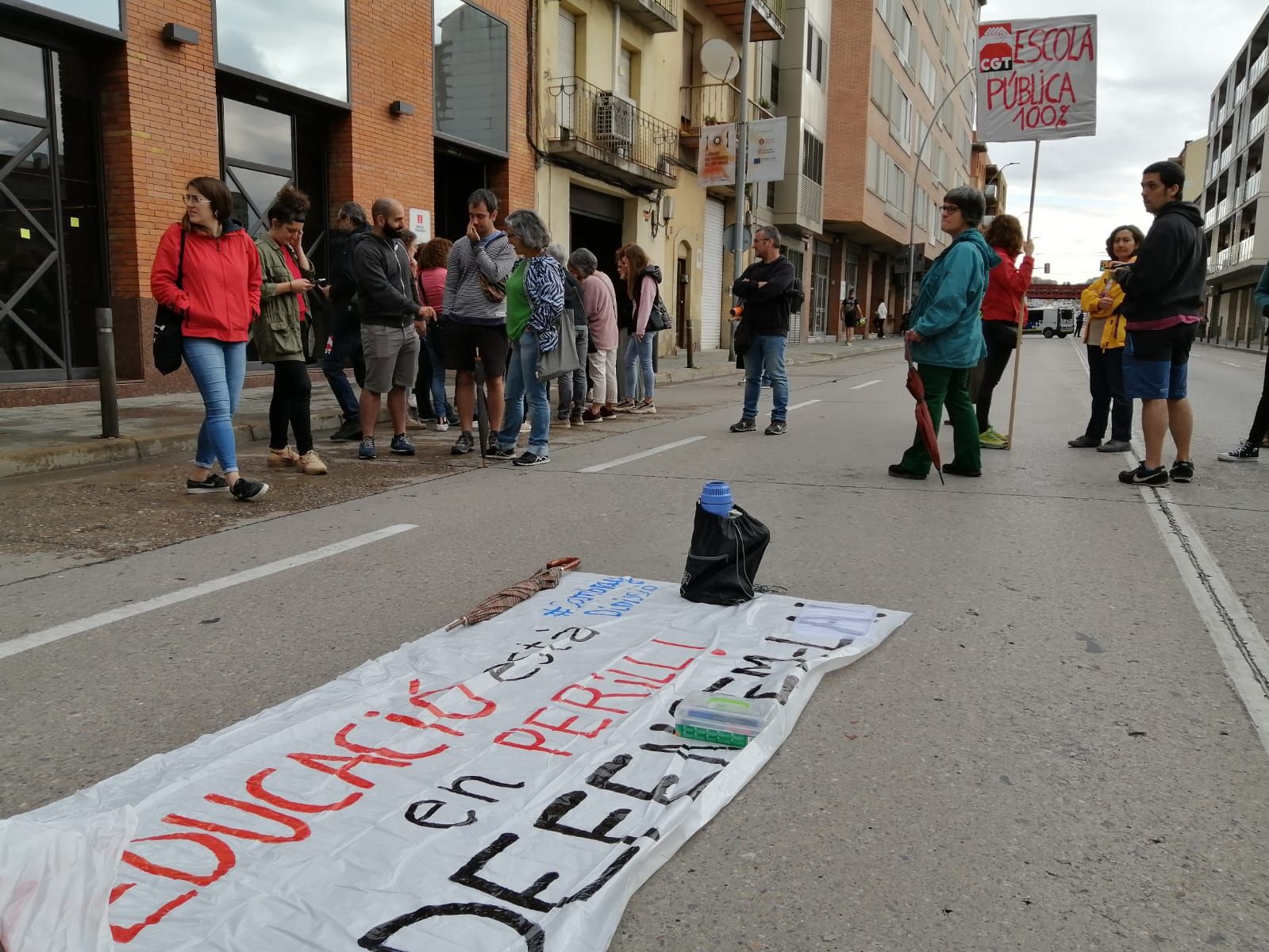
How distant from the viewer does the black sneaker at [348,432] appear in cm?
897

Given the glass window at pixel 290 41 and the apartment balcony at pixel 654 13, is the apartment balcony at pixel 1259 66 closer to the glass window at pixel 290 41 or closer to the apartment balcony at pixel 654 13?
the apartment balcony at pixel 654 13

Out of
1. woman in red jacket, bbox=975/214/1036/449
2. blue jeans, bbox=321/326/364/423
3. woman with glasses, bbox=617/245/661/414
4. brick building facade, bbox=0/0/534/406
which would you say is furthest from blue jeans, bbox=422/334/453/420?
woman in red jacket, bbox=975/214/1036/449

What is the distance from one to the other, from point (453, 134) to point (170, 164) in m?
5.89

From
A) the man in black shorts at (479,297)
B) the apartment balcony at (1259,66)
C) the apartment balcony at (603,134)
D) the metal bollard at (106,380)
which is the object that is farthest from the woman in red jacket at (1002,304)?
the apartment balcony at (1259,66)

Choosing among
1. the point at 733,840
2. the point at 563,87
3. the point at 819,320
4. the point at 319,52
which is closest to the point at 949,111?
the point at 819,320

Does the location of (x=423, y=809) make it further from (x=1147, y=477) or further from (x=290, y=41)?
(x=290, y=41)

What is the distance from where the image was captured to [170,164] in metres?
11.7

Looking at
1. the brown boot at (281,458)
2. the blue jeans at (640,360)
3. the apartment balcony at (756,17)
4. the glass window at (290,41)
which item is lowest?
the brown boot at (281,458)

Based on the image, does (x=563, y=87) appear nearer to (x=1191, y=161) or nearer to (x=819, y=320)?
(x=819, y=320)

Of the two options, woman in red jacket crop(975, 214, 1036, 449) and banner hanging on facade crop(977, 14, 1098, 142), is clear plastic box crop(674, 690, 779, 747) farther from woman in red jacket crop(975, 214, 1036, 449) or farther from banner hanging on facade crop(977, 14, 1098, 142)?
banner hanging on facade crop(977, 14, 1098, 142)

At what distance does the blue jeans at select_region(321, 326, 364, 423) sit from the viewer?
28.5 ft

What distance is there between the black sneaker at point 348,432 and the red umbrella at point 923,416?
4748 mm

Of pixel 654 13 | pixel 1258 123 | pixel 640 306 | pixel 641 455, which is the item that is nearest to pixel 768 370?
pixel 641 455

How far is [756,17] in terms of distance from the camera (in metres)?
26.8
